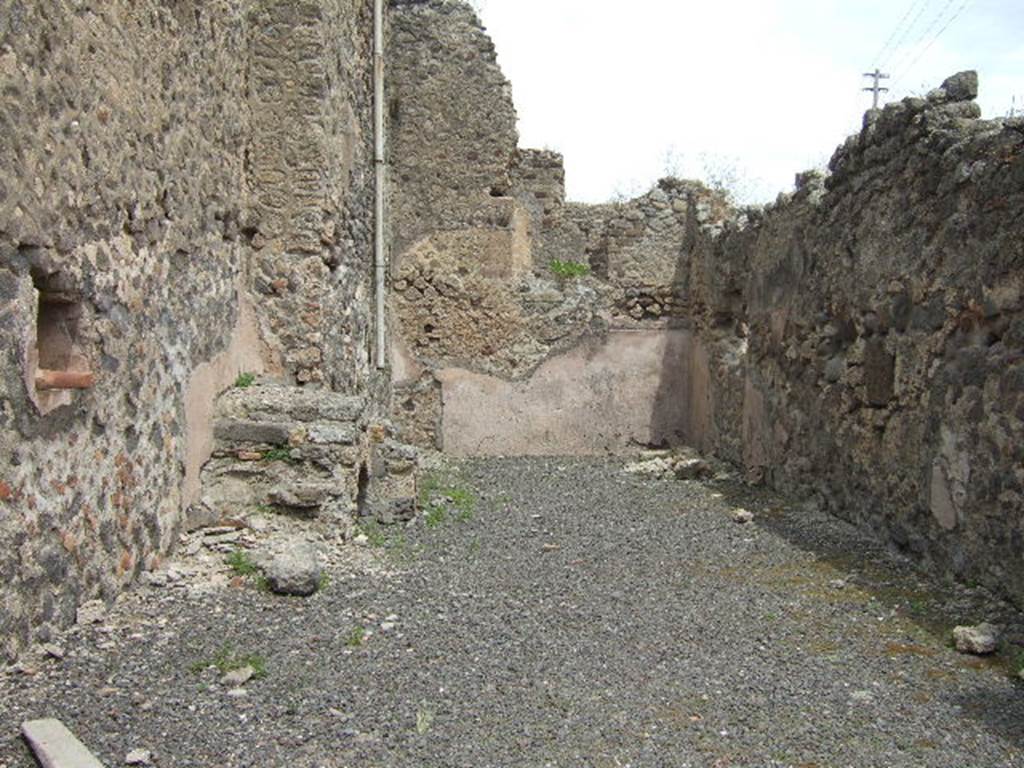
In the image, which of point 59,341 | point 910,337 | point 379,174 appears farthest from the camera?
point 379,174

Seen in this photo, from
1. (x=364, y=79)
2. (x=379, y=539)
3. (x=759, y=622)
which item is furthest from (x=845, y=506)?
(x=364, y=79)

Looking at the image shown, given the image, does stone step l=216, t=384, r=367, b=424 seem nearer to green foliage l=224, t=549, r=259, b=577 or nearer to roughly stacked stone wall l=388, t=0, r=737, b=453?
green foliage l=224, t=549, r=259, b=577

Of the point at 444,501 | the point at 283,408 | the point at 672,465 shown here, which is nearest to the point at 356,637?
the point at 283,408

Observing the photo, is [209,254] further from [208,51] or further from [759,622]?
[759,622]

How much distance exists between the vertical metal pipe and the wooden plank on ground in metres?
6.39

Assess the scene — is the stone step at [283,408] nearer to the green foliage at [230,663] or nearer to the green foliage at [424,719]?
the green foliage at [230,663]

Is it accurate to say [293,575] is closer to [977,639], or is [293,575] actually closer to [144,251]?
[144,251]

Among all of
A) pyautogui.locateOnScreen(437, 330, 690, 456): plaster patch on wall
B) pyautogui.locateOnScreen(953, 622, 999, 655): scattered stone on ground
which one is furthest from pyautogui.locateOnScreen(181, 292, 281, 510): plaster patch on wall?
pyautogui.locateOnScreen(437, 330, 690, 456): plaster patch on wall

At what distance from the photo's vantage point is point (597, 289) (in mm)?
10820

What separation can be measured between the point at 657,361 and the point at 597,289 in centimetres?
99

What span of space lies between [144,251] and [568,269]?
22.1 feet

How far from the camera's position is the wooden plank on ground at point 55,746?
8.85 feet

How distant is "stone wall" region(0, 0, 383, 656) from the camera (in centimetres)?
347

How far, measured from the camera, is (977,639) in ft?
12.9
